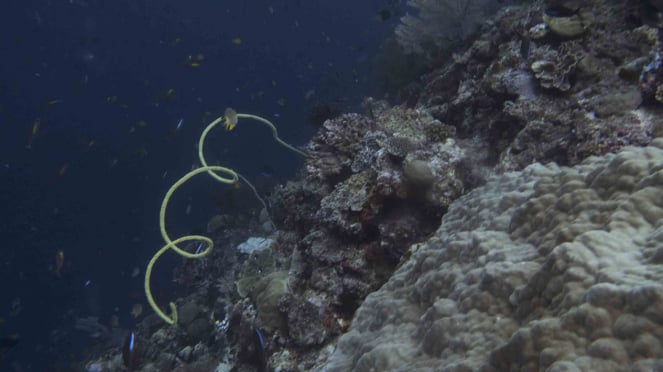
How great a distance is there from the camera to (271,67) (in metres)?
51.8

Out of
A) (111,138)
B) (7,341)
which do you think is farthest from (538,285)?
(111,138)

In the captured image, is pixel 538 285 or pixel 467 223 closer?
pixel 538 285

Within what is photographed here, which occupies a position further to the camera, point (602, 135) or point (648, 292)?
point (602, 135)

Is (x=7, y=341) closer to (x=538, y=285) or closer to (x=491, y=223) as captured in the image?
(x=491, y=223)

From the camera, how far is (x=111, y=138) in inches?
1451

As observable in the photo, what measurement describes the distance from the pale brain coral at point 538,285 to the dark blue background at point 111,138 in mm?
11581

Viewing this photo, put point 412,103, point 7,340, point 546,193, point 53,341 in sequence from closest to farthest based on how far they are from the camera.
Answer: point 546,193 → point 7,340 → point 412,103 → point 53,341

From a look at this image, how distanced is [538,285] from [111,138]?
131 ft

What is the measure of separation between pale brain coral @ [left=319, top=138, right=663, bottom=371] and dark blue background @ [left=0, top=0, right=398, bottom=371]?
38.0ft

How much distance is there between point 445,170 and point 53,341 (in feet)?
89.8

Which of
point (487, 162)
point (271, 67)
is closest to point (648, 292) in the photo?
point (487, 162)

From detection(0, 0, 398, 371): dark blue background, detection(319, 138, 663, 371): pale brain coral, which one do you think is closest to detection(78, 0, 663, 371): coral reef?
detection(319, 138, 663, 371): pale brain coral

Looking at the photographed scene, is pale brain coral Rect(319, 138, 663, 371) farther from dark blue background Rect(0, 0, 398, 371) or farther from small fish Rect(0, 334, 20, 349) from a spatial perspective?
dark blue background Rect(0, 0, 398, 371)

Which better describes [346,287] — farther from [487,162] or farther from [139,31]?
[139,31]
